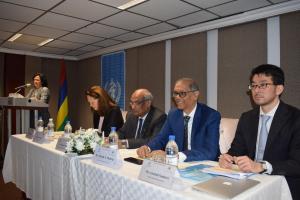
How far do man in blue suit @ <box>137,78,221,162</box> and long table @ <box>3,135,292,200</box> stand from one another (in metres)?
0.42

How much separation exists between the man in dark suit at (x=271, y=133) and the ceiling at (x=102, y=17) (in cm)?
158

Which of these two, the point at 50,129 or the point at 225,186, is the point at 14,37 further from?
the point at 225,186

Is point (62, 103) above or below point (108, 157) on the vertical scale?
above

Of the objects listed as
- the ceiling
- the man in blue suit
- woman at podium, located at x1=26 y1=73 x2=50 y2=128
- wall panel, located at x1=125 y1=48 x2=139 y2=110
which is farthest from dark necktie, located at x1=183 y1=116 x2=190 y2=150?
wall panel, located at x1=125 y1=48 x2=139 y2=110

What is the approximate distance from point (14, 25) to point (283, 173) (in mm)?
4166

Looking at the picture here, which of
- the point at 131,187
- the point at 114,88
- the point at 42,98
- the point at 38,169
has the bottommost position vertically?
the point at 38,169

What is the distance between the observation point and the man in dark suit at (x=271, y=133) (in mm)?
1560

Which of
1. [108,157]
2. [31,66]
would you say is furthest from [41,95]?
[108,157]

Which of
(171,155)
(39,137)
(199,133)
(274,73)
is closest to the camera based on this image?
(171,155)

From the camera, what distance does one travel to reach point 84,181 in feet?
5.66

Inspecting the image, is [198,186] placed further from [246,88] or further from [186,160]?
[246,88]

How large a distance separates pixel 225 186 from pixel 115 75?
4.81 metres

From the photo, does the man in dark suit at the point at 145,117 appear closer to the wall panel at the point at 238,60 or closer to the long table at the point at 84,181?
the long table at the point at 84,181

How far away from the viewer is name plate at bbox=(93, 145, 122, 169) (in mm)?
1573
